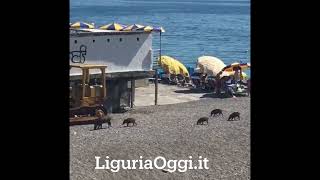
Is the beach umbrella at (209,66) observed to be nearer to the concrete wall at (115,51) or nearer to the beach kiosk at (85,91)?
the concrete wall at (115,51)

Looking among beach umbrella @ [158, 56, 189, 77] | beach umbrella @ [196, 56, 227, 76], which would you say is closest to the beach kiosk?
beach umbrella @ [196, 56, 227, 76]

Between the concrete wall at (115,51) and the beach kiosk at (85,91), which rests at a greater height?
the concrete wall at (115,51)

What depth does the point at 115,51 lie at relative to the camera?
1953 cm

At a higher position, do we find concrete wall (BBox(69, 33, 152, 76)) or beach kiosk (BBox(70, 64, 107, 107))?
concrete wall (BBox(69, 33, 152, 76))

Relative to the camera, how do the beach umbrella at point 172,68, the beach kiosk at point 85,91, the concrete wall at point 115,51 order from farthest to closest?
the beach umbrella at point 172,68 → the concrete wall at point 115,51 → the beach kiosk at point 85,91

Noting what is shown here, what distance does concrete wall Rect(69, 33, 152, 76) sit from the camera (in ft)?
60.6

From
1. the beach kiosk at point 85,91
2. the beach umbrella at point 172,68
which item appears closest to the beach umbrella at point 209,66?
the beach umbrella at point 172,68

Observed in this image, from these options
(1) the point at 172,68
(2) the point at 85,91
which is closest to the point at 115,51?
(2) the point at 85,91

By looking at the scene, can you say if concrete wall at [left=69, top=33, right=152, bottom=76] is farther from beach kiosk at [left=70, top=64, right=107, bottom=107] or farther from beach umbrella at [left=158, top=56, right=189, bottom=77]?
beach umbrella at [left=158, top=56, right=189, bottom=77]

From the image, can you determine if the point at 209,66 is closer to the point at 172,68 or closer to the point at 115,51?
the point at 172,68

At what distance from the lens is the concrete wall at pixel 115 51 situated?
1847cm
